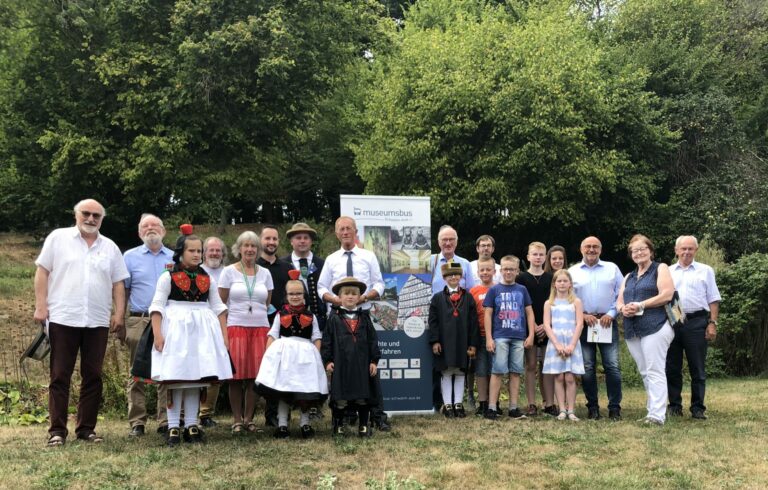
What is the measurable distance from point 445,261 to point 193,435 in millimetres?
3384

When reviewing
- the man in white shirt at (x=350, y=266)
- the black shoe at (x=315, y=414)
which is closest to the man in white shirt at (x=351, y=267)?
the man in white shirt at (x=350, y=266)

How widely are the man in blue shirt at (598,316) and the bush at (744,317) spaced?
6.41 m

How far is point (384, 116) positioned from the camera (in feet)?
74.1

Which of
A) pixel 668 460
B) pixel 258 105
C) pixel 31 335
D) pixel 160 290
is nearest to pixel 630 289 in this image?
pixel 668 460

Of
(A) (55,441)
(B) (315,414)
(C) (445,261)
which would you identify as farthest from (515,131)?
(A) (55,441)

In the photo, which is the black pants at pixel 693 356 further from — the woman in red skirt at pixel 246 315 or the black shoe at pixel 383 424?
the woman in red skirt at pixel 246 315

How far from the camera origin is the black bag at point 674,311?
7.29 metres

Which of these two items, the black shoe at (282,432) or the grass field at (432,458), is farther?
the black shoe at (282,432)

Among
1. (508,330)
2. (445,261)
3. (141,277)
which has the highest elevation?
(445,261)

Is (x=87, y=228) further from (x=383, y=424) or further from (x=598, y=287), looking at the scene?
(x=598, y=287)

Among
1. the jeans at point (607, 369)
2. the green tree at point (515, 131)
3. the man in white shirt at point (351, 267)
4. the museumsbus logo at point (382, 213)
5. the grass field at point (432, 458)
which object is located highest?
the green tree at point (515, 131)

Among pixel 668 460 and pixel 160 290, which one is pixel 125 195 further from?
pixel 668 460

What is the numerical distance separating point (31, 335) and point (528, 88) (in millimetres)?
13851

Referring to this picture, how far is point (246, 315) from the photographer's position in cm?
694
